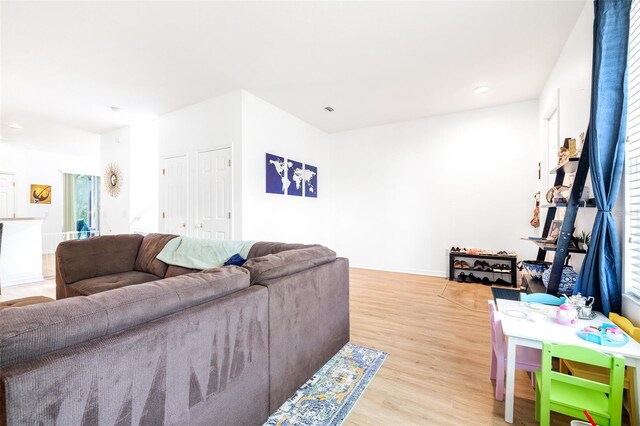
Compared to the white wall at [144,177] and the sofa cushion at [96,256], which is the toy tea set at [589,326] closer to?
the sofa cushion at [96,256]

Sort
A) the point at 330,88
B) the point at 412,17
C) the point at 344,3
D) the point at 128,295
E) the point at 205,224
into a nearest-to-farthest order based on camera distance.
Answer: the point at 128,295
the point at 344,3
the point at 412,17
the point at 330,88
the point at 205,224

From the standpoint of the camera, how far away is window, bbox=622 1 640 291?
161cm

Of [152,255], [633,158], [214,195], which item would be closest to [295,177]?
[214,195]

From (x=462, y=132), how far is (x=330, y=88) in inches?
96.5

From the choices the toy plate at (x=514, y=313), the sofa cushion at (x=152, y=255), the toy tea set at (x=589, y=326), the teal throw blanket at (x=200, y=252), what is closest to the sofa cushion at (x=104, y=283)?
the sofa cushion at (x=152, y=255)

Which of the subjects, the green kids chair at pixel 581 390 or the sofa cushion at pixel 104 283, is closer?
the green kids chair at pixel 581 390

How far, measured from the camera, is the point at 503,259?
4.21 m

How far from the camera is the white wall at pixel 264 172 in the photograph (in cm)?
388

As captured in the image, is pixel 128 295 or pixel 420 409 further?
pixel 420 409

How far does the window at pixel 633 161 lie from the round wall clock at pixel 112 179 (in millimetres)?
6914

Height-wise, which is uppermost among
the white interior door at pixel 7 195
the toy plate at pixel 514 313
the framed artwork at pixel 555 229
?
the white interior door at pixel 7 195

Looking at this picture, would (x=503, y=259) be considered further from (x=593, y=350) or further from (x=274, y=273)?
(x=274, y=273)

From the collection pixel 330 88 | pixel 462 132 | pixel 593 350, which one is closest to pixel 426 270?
pixel 462 132

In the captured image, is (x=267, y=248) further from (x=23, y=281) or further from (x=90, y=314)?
(x=23, y=281)
